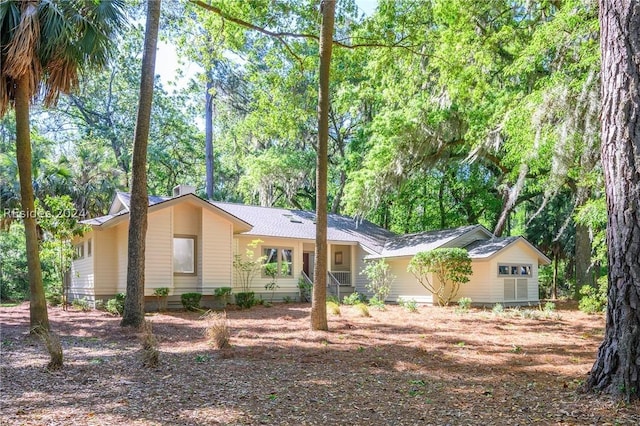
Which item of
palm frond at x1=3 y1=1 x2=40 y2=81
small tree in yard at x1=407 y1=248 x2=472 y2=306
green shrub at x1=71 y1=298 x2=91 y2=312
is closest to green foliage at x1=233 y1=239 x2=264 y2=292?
green shrub at x1=71 y1=298 x2=91 y2=312

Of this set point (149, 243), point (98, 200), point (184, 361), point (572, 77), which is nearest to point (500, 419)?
point (184, 361)

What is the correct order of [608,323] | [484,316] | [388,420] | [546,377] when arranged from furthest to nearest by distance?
[484,316] < [546,377] < [608,323] < [388,420]

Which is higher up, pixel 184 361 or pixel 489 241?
pixel 489 241

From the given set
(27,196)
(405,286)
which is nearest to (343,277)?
(405,286)

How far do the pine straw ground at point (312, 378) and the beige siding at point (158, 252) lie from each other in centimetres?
436

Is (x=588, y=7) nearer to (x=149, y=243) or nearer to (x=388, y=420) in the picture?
(x=388, y=420)

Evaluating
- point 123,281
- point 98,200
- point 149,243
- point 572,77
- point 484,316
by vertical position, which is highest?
point 572,77

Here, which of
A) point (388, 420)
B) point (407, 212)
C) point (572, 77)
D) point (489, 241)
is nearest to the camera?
point (388, 420)

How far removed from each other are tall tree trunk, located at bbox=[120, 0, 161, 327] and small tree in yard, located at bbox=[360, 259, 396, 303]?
910 centimetres

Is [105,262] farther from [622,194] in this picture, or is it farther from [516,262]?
[622,194]

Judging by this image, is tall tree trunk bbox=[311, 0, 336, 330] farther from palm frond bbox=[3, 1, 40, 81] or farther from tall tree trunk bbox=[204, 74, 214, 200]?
tall tree trunk bbox=[204, 74, 214, 200]

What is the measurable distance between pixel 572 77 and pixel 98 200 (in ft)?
61.3

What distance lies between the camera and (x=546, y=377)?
5961mm

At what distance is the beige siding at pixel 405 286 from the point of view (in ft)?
58.4
